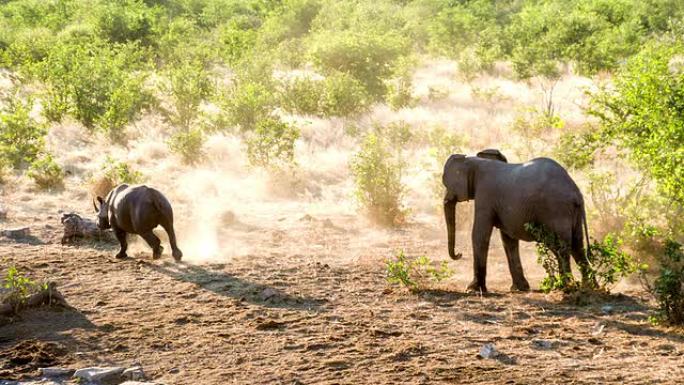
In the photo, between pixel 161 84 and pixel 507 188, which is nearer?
pixel 507 188

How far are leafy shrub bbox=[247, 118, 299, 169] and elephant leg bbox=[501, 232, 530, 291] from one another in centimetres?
805

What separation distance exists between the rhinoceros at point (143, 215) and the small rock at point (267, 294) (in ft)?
7.64

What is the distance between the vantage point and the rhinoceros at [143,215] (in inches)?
426

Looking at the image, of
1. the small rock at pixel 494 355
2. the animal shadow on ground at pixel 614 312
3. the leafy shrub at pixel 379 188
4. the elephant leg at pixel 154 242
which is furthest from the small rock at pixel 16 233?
the small rock at pixel 494 355

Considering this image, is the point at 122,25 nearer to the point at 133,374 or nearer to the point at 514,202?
the point at 514,202

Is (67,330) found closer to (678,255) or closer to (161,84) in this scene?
(678,255)

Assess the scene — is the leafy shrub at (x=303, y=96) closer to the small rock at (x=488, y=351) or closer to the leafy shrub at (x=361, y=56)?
the leafy shrub at (x=361, y=56)

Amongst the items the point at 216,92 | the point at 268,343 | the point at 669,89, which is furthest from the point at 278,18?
the point at 268,343

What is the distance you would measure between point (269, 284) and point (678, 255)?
15.3ft

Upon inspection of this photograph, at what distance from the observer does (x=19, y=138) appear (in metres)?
17.6

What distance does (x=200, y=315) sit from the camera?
820 centimetres

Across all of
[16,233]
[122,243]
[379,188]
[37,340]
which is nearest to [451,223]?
[379,188]

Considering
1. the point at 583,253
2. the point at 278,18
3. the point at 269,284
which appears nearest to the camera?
the point at 583,253

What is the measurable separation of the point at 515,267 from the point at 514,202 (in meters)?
0.94
